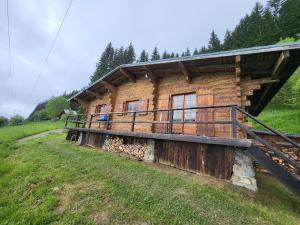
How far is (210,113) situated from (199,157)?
2400mm

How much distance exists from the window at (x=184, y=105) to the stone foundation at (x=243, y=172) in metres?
3.05

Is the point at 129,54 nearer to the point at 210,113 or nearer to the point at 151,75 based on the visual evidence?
the point at 151,75

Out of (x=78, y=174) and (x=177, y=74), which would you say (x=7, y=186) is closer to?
(x=78, y=174)

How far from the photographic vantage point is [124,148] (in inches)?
339

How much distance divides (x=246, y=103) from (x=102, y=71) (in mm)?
38572

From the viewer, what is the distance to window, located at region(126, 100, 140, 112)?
10944 millimetres

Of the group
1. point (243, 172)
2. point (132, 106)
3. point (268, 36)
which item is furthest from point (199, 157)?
point (268, 36)

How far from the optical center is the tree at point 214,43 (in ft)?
109

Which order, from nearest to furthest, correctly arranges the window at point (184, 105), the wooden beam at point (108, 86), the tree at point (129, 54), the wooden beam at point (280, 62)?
the wooden beam at point (280, 62), the window at point (184, 105), the wooden beam at point (108, 86), the tree at point (129, 54)

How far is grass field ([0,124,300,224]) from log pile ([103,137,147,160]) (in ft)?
5.61

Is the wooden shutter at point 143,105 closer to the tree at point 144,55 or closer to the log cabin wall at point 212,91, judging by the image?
the log cabin wall at point 212,91

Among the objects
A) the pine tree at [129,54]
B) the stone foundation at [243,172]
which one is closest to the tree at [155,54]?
the pine tree at [129,54]

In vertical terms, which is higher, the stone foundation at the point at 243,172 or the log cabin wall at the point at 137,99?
the log cabin wall at the point at 137,99

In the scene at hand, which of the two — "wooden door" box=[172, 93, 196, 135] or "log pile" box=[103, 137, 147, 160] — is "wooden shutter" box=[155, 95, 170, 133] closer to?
"wooden door" box=[172, 93, 196, 135]
